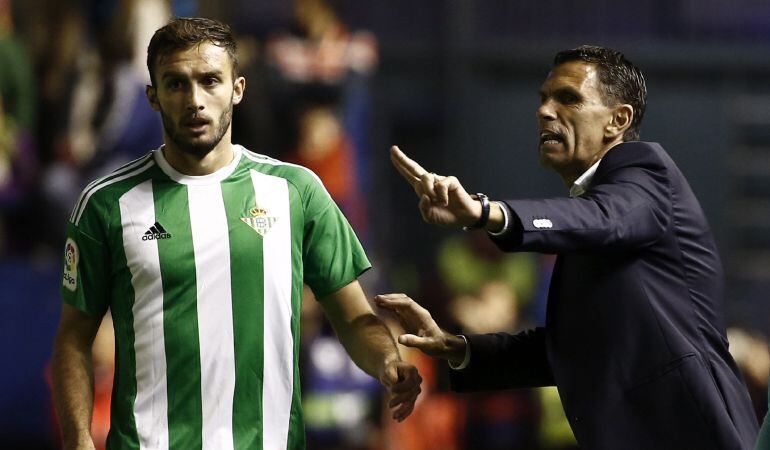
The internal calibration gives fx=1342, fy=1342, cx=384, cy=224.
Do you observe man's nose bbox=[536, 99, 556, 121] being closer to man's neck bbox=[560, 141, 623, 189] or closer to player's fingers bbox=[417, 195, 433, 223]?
man's neck bbox=[560, 141, 623, 189]

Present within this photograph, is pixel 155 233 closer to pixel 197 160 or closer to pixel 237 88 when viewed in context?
pixel 197 160

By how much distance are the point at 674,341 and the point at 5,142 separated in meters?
6.20

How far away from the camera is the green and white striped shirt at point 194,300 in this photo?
3691 millimetres

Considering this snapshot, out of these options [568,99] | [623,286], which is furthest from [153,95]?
[623,286]

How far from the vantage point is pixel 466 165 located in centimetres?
1070

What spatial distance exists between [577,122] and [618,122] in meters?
0.14

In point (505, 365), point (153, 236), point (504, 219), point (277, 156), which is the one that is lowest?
point (277, 156)

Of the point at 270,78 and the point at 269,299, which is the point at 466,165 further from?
the point at 269,299

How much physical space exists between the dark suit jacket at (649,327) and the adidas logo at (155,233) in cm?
95

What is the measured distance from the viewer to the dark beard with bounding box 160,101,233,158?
148 inches

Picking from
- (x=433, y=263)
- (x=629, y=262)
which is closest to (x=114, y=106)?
(x=433, y=263)

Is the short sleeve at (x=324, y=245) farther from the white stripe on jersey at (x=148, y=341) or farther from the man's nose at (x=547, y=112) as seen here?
the man's nose at (x=547, y=112)

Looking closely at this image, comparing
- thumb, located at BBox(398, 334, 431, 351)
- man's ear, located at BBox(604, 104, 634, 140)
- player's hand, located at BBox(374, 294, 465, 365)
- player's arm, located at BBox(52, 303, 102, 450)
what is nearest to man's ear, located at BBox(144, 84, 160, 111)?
player's arm, located at BBox(52, 303, 102, 450)

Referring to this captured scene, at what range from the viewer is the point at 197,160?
384 cm
